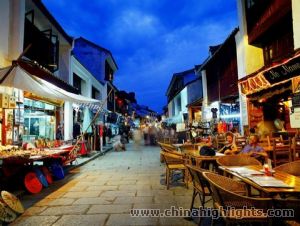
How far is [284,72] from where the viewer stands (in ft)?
27.1

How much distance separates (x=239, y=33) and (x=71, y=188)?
10.6 meters

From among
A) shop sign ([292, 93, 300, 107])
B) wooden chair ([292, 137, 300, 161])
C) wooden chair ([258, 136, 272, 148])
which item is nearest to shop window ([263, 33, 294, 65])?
shop sign ([292, 93, 300, 107])

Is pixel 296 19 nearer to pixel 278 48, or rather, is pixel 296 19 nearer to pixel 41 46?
pixel 278 48

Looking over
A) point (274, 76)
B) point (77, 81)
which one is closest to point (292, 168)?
point (274, 76)

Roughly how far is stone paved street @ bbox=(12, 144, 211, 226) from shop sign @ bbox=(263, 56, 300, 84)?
4.64 meters

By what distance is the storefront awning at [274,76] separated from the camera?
308 inches

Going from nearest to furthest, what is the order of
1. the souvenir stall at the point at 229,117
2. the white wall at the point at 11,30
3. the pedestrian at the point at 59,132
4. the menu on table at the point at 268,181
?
the menu on table at the point at 268,181, the white wall at the point at 11,30, the pedestrian at the point at 59,132, the souvenir stall at the point at 229,117

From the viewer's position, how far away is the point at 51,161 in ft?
30.6

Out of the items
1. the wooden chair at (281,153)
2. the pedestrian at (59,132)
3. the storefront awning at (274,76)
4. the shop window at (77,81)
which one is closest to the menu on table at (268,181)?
the wooden chair at (281,153)

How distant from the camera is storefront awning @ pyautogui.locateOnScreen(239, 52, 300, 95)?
7.81 metres

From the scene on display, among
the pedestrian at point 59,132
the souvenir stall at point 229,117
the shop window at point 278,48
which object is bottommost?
the pedestrian at point 59,132

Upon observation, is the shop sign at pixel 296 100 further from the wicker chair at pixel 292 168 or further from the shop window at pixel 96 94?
the shop window at pixel 96 94

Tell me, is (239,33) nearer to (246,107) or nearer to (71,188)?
(246,107)

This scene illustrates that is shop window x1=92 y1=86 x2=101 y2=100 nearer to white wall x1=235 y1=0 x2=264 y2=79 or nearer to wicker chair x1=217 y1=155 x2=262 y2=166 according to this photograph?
white wall x1=235 y1=0 x2=264 y2=79
